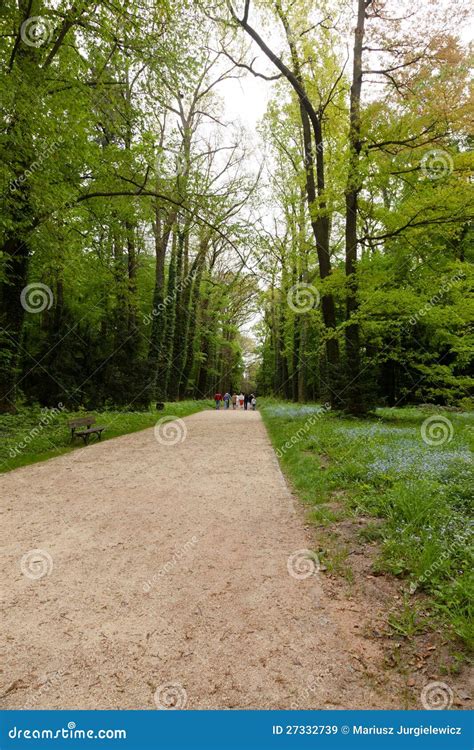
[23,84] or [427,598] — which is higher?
[23,84]

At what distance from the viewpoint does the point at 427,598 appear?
2998 millimetres

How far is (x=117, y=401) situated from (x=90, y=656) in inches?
585

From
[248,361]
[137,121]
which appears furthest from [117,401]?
[248,361]

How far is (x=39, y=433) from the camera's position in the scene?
9688 millimetres

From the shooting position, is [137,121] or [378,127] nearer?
[137,121]

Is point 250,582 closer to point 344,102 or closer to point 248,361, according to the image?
point 344,102
